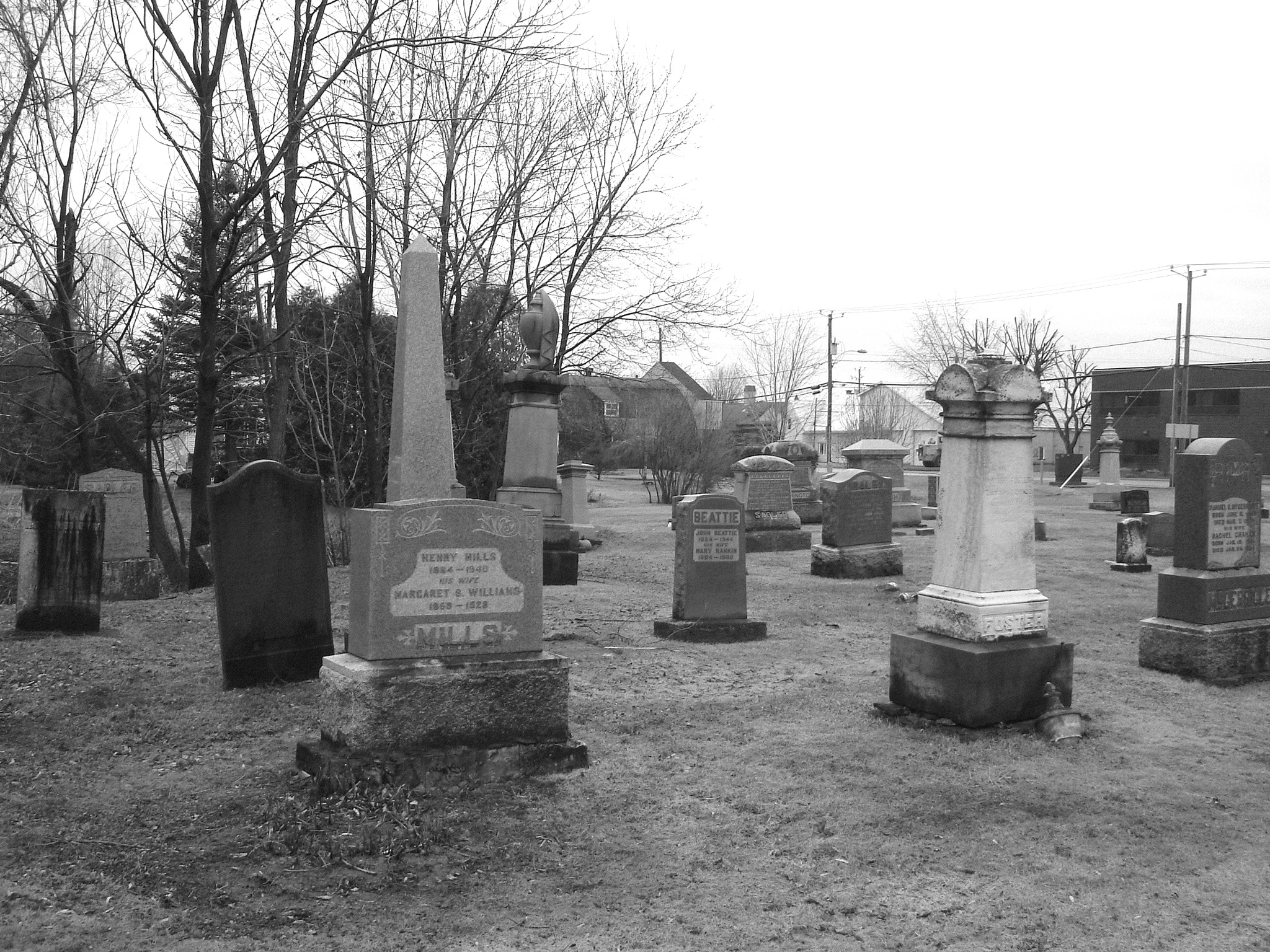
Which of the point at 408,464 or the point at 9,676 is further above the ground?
the point at 408,464

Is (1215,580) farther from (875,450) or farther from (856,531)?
(875,450)

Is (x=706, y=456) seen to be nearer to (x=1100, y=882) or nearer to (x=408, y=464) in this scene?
(x=408, y=464)

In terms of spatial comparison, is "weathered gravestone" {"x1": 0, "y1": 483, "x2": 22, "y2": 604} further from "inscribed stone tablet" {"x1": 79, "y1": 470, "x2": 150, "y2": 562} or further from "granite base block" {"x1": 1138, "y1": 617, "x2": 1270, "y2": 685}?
"granite base block" {"x1": 1138, "y1": 617, "x2": 1270, "y2": 685}

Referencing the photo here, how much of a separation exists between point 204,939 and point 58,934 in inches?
18.6

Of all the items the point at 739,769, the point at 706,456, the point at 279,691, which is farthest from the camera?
the point at 706,456

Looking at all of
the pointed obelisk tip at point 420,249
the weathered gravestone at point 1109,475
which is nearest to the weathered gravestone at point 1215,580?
the pointed obelisk tip at point 420,249

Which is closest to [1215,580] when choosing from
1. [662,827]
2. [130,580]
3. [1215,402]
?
[662,827]

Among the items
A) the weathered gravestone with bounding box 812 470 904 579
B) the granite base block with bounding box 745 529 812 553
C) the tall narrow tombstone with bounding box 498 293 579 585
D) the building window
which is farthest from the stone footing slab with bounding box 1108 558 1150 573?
the building window

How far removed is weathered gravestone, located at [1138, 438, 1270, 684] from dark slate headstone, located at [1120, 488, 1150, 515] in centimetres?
1053

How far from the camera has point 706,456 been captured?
32812 mm

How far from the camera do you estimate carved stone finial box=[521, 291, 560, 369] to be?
14.3 meters

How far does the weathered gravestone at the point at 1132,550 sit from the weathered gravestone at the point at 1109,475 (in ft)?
50.6

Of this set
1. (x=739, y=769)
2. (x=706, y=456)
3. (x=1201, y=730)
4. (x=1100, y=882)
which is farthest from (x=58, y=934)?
(x=706, y=456)

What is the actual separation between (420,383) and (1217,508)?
237 inches
